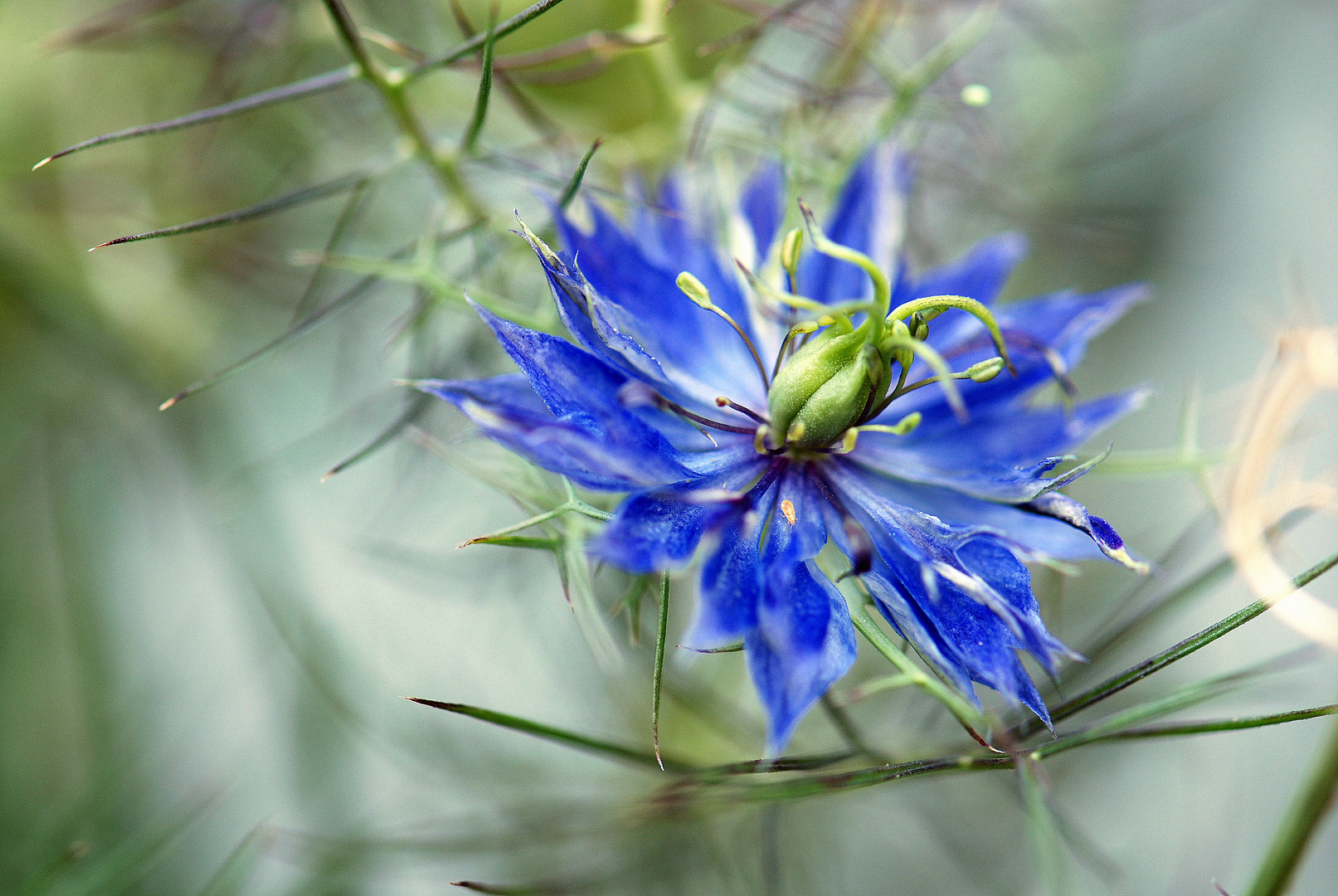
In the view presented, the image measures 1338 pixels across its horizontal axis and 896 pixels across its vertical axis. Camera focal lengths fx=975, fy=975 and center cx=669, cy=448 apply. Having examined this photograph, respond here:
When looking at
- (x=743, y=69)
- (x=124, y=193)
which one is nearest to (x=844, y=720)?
(x=743, y=69)

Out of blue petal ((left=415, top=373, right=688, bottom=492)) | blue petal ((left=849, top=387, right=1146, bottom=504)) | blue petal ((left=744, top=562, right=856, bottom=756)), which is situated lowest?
blue petal ((left=744, top=562, right=856, bottom=756))

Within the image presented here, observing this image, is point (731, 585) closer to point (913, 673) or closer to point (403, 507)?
point (913, 673)

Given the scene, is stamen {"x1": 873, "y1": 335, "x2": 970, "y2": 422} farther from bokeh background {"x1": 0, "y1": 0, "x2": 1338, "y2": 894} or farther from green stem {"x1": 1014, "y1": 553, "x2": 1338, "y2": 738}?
bokeh background {"x1": 0, "y1": 0, "x2": 1338, "y2": 894}

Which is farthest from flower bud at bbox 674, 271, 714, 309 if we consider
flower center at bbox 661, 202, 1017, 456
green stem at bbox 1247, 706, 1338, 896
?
green stem at bbox 1247, 706, 1338, 896

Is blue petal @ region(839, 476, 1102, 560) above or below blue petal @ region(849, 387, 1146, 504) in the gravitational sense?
below

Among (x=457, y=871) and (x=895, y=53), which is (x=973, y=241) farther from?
(x=457, y=871)

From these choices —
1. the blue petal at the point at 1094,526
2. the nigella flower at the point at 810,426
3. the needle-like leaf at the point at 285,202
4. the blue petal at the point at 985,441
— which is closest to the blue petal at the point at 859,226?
the nigella flower at the point at 810,426

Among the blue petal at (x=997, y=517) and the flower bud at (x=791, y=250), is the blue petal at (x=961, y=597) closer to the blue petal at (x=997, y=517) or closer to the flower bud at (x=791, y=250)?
the blue petal at (x=997, y=517)

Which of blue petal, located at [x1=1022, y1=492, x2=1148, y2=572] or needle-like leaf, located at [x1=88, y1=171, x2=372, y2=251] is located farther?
needle-like leaf, located at [x1=88, y1=171, x2=372, y2=251]

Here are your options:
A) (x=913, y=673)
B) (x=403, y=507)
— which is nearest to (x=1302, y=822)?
(x=913, y=673)
